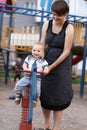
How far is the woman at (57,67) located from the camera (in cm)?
456

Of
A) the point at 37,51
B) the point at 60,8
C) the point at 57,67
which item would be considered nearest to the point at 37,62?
the point at 37,51

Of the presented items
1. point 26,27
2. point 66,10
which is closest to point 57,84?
point 66,10

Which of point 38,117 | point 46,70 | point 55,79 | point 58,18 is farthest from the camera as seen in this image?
point 38,117

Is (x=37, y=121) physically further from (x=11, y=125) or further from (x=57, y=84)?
(x=57, y=84)

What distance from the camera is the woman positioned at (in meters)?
4.56

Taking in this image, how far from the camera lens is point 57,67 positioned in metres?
4.60

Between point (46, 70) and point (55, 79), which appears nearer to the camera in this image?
point (46, 70)

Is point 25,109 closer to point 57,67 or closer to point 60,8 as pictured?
point 57,67

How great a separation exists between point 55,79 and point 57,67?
0.47 ft

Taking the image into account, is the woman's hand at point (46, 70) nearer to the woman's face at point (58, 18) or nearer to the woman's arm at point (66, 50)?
the woman's arm at point (66, 50)

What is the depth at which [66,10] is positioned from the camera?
4488mm

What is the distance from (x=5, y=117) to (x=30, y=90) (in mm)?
1769

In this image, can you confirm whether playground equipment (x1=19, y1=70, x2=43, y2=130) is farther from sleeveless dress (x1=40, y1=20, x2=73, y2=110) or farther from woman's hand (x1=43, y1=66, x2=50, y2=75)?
sleeveless dress (x1=40, y1=20, x2=73, y2=110)

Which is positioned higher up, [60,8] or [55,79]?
[60,8]
